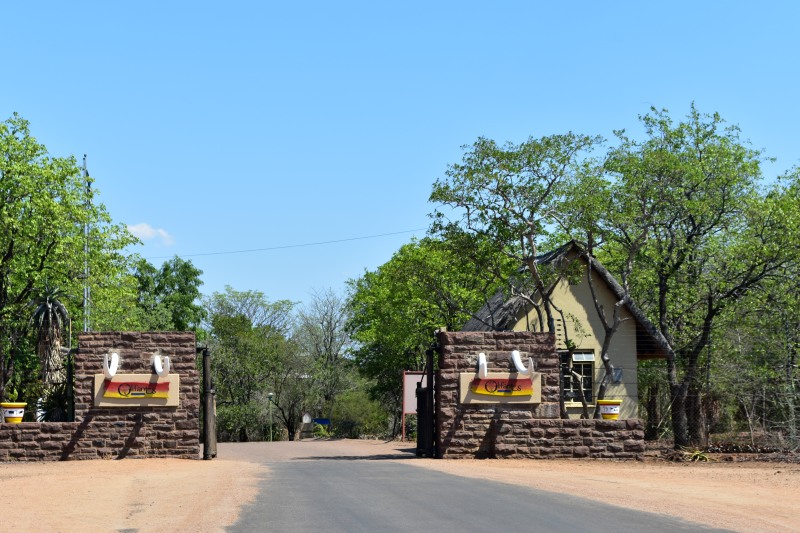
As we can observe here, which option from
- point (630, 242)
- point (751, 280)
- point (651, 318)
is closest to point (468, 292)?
point (651, 318)

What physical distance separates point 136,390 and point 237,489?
8603mm

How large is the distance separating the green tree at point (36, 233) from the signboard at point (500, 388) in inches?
718

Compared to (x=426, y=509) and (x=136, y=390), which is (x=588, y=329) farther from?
(x=426, y=509)

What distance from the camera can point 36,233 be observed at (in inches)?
1302

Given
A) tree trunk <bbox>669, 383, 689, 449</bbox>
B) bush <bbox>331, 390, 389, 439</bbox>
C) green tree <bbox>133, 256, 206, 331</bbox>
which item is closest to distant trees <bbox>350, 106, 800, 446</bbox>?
tree trunk <bbox>669, 383, 689, 449</bbox>

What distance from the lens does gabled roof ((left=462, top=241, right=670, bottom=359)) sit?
2933 cm

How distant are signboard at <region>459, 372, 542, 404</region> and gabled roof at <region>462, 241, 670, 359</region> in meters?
7.53

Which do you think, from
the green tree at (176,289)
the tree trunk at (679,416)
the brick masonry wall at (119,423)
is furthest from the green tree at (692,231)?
the green tree at (176,289)

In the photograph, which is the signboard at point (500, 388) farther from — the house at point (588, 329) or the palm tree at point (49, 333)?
the palm tree at point (49, 333)

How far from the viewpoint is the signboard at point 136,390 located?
20797 millimetres

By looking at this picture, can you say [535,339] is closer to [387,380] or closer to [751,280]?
[751,280]

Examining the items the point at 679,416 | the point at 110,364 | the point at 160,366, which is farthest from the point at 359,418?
the point at 110,364

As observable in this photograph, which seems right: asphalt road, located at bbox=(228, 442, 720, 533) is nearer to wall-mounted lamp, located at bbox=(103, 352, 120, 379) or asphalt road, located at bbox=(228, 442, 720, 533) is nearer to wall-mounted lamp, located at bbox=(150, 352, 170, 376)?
wall-mounted lamp, located at bbox=(150, 352, 170, 376)

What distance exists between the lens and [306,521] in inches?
381
